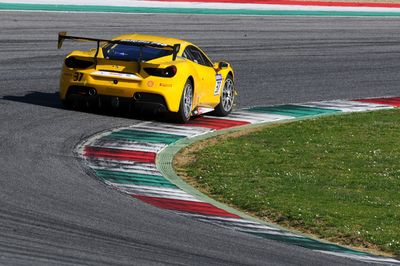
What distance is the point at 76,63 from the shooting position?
18.4 metres

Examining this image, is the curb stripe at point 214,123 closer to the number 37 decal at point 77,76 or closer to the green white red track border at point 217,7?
the number 37 decal at point 77,76

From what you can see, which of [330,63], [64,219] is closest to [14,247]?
[64,219]

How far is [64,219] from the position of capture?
11.4 meters

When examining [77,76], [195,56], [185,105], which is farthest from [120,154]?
[195,56]

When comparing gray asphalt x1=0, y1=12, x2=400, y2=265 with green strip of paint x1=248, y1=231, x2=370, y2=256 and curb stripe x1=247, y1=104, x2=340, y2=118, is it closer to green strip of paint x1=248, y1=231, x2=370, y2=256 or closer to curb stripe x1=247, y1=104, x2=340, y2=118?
green strip of paint x1=248, y1=231, x2=370, y2=256

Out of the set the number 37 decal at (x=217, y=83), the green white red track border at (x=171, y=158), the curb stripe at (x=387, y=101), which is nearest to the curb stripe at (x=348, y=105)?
the green white red track border at (x=171, y=158)

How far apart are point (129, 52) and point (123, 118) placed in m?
1.02

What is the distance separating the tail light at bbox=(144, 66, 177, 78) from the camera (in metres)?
18.1

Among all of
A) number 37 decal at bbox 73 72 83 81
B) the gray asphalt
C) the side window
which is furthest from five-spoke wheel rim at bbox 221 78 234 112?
number 37 decal at bbox 73 72 83 81

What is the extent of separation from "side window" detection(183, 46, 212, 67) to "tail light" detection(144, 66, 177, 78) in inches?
39.4

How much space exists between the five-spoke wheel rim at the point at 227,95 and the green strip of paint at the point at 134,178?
213 inches

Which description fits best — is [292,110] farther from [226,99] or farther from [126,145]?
[126,145]

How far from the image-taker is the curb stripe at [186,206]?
41.8 feet

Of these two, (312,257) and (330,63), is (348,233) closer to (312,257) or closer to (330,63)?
(312,257)
